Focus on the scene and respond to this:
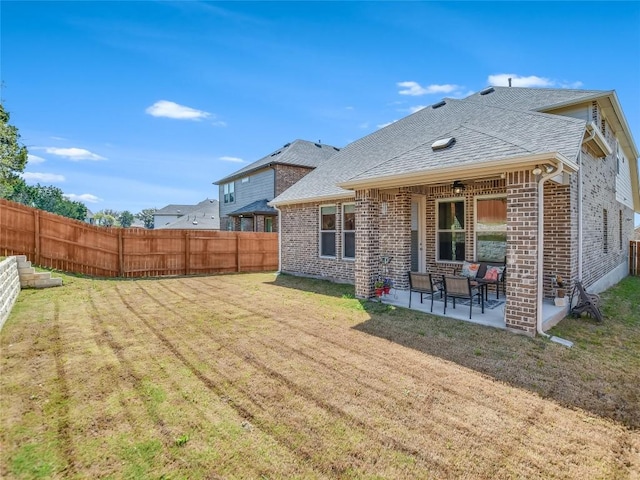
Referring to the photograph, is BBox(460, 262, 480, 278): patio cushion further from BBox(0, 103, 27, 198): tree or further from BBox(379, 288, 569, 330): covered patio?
BBox(0, 103, 27, 198): tree

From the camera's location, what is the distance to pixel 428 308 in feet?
24.5

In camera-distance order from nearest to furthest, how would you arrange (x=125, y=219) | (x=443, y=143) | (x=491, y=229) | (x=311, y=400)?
(x=311, y=400), (x=443, y=143), (x=491, y=229), (x=125, y=219)

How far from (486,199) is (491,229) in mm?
807

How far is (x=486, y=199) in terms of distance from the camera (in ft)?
28.0

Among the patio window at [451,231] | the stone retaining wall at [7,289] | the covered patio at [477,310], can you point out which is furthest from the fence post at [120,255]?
the patio window at [451,231]

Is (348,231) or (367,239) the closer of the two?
(367,239)

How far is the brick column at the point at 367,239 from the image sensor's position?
8.24 meters

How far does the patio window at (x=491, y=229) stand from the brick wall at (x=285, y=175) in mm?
15359

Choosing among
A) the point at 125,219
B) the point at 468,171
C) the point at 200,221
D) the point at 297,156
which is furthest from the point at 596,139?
the point at 125,219

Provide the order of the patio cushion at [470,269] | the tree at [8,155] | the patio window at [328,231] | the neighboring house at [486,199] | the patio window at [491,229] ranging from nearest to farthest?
1. the neighboring house at [486,199]
2. the patio cushion at [470,269]
3. the patio window at [491,229]
4. the patio window at [328,231]
5. the tree at [8,155]

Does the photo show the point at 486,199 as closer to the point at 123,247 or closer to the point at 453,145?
the point at 453,145

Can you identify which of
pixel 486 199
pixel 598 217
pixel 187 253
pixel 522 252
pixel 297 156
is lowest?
pixel 187 253

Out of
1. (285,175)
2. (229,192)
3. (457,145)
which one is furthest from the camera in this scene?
(229,192)

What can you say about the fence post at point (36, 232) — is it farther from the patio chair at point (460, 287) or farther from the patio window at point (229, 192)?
the patio window at point (229, 192)
